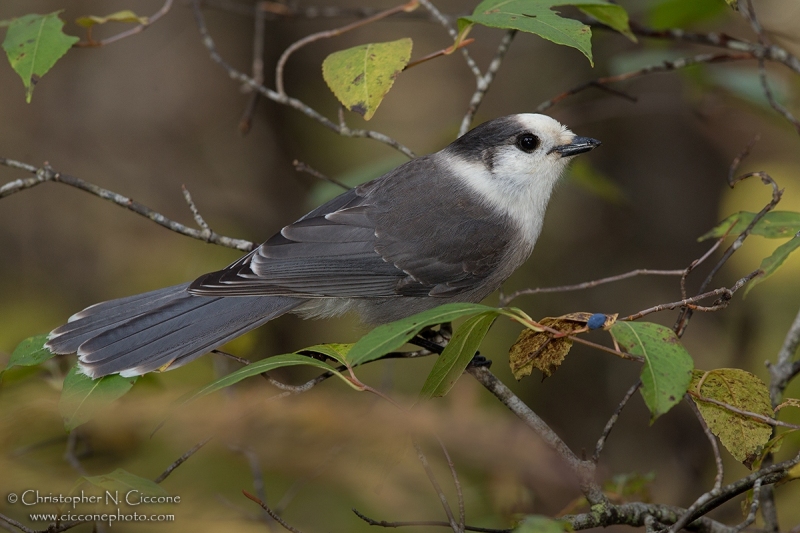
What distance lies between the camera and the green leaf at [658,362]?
4.80 ft

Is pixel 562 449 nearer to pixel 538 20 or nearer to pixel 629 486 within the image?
pixel 629 486

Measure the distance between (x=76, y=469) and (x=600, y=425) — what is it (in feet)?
11.2

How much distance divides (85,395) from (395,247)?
5.06 feet

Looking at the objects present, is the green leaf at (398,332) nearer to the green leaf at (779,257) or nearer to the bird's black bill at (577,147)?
the green leaf at (779,257)

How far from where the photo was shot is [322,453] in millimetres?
1785

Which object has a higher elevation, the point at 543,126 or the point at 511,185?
the point at 543,126

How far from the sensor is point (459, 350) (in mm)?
1770

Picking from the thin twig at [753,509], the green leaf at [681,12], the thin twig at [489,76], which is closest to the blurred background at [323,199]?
the green leaf at [681,12]

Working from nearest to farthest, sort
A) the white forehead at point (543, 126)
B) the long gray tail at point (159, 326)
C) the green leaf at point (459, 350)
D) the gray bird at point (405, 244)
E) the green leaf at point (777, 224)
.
Result: the green leaf at point (459, 350), the green leaf at point (777, 224), the long gray tail at point (159, 326), the gray bird at point (405, 244), the white forehead at point (543, 126)

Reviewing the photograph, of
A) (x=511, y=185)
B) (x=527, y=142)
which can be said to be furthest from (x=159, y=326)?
(x=527, y=142)

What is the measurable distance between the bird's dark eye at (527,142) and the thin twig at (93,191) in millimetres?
1340

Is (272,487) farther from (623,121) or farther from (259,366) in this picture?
(623,121)

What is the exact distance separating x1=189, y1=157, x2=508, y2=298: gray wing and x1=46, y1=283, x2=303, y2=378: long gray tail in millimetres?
188

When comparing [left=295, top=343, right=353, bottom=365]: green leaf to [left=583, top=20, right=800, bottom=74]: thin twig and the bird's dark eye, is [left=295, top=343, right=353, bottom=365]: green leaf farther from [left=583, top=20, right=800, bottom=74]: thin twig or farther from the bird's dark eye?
[left=583, top=20, right=800, bottom=74]: thin twig
